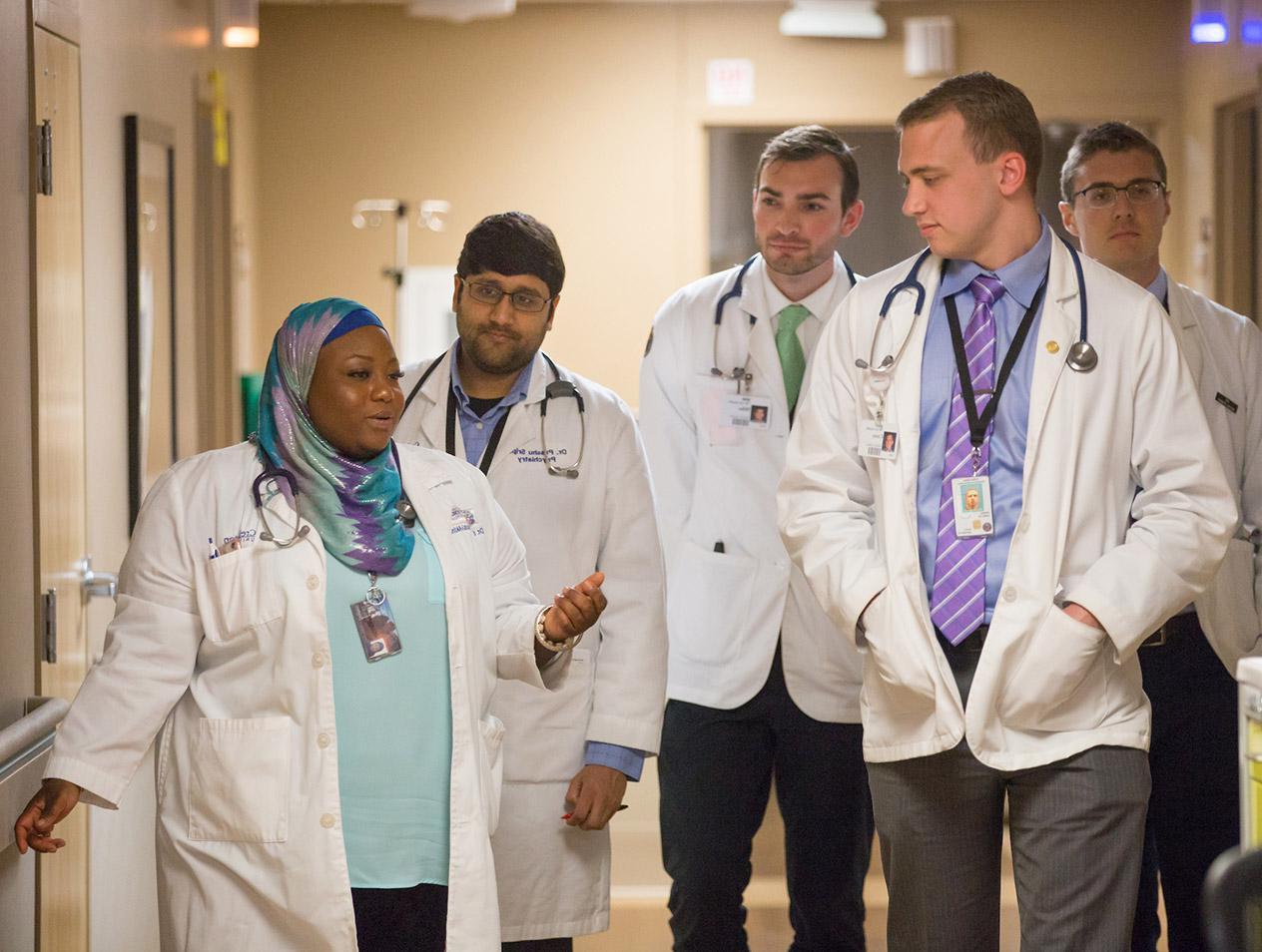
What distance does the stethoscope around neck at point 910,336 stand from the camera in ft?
7.01

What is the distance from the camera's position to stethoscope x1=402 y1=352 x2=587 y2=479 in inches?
101

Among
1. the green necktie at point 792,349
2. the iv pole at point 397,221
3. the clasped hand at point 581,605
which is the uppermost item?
the iv pole at point 397,221

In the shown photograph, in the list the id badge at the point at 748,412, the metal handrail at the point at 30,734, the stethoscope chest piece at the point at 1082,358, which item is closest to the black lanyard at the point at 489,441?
the id badge at the point at 748,412

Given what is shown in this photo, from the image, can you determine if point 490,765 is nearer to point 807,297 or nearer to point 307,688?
point 307,688

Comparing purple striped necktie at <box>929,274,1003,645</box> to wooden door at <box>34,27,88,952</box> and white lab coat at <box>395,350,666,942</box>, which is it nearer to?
white lab coat at <box>395,350,666,942</box>

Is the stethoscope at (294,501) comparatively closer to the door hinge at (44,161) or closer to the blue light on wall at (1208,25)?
the door hinge at (44,161)

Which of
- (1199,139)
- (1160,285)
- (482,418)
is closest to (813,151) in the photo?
(1160,285)

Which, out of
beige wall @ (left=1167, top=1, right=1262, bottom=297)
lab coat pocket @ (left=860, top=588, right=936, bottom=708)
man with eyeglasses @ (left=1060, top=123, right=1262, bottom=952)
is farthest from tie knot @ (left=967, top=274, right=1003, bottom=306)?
beige wall @ (left=1167, top=1, right=1262, bottom=297)

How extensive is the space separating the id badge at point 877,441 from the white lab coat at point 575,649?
0.52 m

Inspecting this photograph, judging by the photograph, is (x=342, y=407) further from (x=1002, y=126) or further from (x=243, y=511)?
(x=1002, y=126)

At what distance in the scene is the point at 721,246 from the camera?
6.90 meters

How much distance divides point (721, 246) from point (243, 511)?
201 inches

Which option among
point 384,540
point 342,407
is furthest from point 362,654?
point 342,407

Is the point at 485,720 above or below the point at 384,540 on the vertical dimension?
below
